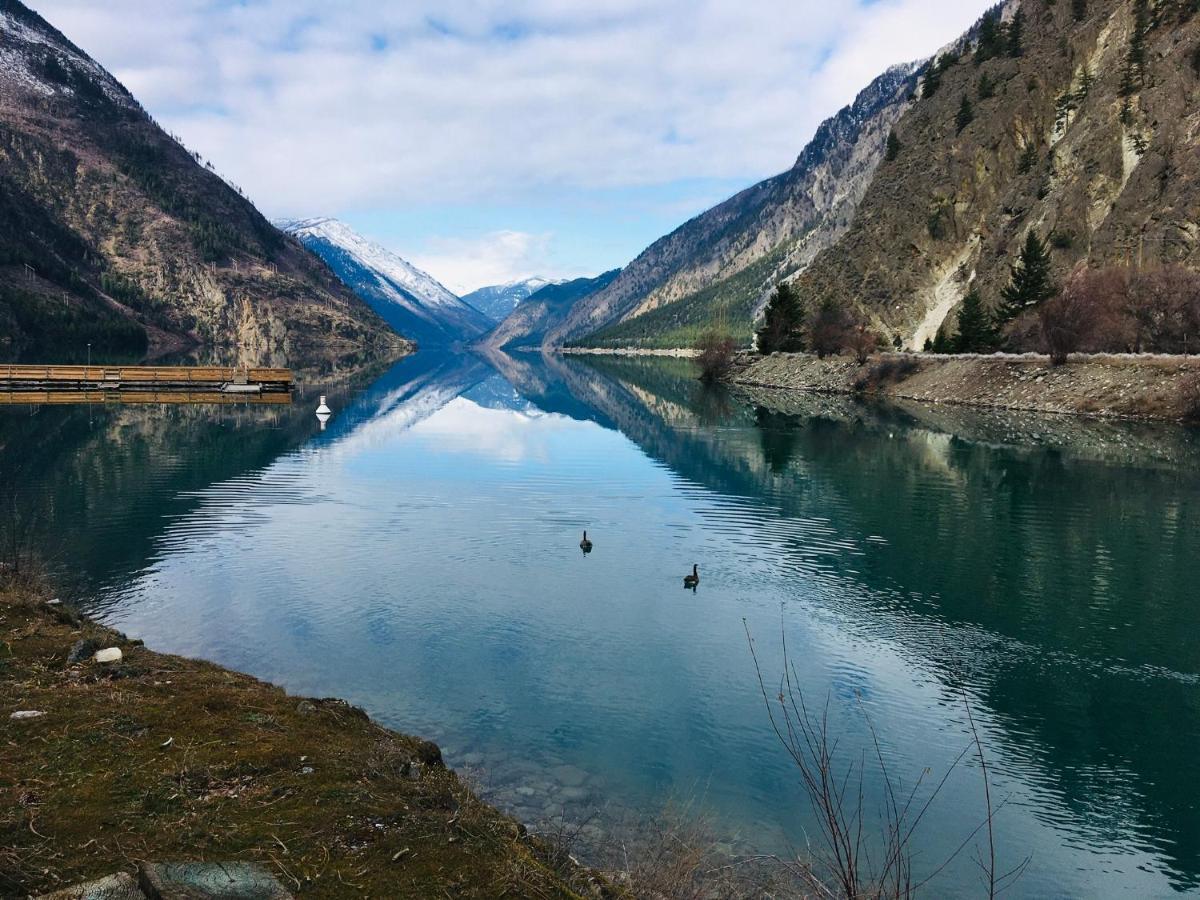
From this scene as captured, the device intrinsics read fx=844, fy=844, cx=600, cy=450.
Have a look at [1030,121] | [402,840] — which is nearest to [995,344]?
[1030,121]

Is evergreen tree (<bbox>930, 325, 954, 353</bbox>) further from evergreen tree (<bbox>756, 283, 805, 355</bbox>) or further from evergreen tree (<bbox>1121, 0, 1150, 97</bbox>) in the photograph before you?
evergreen tree (<bbox>1121, 0, 1150, 97</bbox>)

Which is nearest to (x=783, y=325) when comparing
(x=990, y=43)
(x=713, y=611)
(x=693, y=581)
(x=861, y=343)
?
(x=861, y=343)

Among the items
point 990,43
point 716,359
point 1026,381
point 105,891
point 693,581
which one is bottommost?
point 693,581

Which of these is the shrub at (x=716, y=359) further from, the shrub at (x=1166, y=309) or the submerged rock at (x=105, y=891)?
the submerged rock at (x=105, y=891)

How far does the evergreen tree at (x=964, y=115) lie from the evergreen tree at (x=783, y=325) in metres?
53.7

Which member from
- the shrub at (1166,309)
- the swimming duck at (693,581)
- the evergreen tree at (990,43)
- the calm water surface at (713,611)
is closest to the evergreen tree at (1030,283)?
the shrub at (1166,309)

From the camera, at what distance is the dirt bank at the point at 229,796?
908cm

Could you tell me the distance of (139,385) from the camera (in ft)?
424

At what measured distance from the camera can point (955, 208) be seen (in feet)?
555

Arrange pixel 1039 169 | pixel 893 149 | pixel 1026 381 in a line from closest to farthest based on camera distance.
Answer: pixel 1026 381
pixel 1039 169
pixel 893 149

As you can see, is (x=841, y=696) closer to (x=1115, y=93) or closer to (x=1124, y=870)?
(x=1124, y=870)

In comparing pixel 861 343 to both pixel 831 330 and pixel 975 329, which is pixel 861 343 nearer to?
pixel 831 330

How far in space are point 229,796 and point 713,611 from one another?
20.5 m

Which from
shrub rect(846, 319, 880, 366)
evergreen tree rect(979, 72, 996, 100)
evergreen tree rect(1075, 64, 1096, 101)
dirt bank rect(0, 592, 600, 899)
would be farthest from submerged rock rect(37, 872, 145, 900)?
evergreen tree rect(979, 72, 996, 100)
